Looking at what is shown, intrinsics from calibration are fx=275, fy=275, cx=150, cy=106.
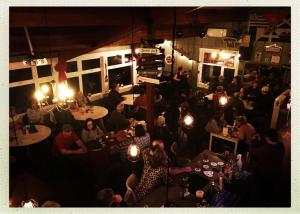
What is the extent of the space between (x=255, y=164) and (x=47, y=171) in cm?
418

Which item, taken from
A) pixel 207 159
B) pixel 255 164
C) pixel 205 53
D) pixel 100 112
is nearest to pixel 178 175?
pixel 207 159

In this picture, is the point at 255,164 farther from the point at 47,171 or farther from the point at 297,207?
the point at 47,171

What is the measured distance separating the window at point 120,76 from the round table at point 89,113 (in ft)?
10.8

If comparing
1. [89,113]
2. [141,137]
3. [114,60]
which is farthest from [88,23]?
[114,60]

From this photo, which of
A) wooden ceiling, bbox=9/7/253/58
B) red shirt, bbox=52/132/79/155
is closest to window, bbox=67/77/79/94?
wooden ceiling, bbox=9/7/253/58

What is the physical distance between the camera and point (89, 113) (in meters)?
7.52

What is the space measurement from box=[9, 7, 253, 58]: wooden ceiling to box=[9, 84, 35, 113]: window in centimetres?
139

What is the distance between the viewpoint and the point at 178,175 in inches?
188

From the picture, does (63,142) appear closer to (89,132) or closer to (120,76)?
(89,132)

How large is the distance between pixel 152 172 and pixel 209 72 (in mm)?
7570

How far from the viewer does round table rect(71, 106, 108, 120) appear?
7311 millimetres

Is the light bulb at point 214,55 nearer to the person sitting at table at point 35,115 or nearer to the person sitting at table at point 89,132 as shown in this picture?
the person sitting at table at point 89,132

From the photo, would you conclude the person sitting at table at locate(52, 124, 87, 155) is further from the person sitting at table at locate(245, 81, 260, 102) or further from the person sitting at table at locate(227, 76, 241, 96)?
the person sitting at table at locate(227, 76, 241, 96)

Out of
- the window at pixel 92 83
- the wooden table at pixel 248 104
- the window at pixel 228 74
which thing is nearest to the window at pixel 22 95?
the window at pixel 92 83
